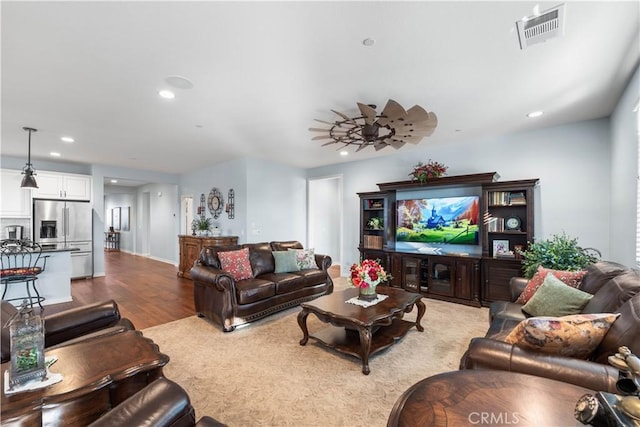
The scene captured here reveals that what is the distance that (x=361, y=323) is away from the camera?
244 centimetres

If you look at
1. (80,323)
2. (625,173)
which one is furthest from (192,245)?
(625,173)

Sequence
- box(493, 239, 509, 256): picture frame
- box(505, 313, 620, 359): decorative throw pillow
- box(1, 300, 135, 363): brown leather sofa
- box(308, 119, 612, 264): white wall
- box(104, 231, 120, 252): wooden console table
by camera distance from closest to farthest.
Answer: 1. box(505, 313, 620, 359): decorative throw pillow
2. box(1, 300, 135, 363): brown leather sofa
3. box(308, 119, 612, 264): white wall
4. box(493, 239, 509, 256): picture frame
5. box(104, 231, 120, 252): wooden console table

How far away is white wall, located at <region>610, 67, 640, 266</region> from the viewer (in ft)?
8.39

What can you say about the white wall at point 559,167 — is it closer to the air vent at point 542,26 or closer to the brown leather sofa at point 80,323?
the air vent at point 542,26

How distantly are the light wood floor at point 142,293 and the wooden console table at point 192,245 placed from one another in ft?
0.88

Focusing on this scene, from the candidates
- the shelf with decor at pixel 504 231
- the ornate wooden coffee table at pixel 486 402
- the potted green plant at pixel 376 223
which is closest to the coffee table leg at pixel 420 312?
the shelf with decor at pixel 504 231

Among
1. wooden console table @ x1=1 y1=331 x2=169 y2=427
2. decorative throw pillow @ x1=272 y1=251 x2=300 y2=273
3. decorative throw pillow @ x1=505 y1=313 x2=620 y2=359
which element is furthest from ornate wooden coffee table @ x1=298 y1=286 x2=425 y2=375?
wooden console table @ x1=1 y1=331 x2=169 y2=427

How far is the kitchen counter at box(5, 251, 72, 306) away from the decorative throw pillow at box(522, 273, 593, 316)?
252 inches

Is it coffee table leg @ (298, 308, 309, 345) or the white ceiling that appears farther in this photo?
coffee table leg @ (298, 308, 309, 345)

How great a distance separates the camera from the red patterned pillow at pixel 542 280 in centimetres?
250

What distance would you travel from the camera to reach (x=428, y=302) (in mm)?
4449

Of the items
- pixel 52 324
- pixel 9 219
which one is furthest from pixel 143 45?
pixel 9 219

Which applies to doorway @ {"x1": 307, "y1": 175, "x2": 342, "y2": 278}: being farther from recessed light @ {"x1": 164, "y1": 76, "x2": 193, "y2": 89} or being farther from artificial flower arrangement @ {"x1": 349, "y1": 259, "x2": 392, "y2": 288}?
recessed light @ {"x1": 164, "y1": 76, "x2": 193, "y2": 89}

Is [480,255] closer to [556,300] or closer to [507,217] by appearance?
[507,217]
